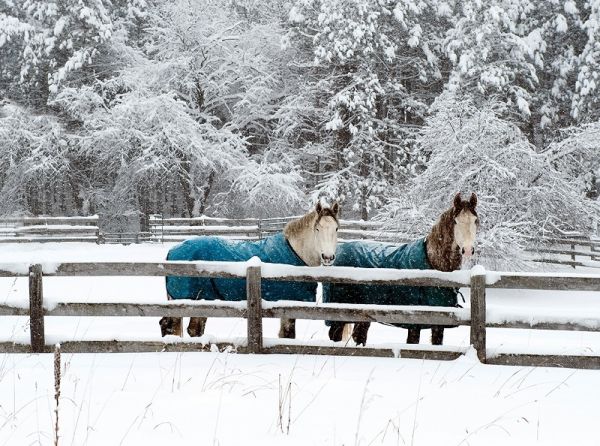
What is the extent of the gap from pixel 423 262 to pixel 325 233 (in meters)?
1.06

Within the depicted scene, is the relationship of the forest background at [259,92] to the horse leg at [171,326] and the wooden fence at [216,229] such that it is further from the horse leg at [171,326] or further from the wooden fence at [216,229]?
the horse leg at [171,326]

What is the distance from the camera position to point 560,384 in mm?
4734

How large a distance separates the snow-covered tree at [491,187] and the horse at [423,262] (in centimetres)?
837

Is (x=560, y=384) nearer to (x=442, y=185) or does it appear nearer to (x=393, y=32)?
(x=442, y=185)

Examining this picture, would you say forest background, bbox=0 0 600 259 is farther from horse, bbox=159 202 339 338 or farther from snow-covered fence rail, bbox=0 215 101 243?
horse, bbox=159 202 339 338

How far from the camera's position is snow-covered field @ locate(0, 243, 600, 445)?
330 centimetres

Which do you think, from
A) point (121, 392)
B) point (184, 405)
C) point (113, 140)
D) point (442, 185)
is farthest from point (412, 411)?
point (113, 140)

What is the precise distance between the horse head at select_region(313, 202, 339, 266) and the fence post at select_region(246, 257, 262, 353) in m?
0.88

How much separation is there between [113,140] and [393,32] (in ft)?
38.0

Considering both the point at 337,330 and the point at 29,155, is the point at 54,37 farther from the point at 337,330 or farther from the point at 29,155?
the point at 337,330

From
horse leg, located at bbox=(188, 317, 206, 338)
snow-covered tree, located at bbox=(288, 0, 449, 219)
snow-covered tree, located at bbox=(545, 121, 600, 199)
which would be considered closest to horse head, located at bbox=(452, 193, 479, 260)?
horse leg, located at bbox=(188, 317, 206, 338)

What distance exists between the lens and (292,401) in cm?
393

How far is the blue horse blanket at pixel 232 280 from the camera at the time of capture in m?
6.50

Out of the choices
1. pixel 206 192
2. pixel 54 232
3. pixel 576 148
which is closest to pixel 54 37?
pixel 54 232
